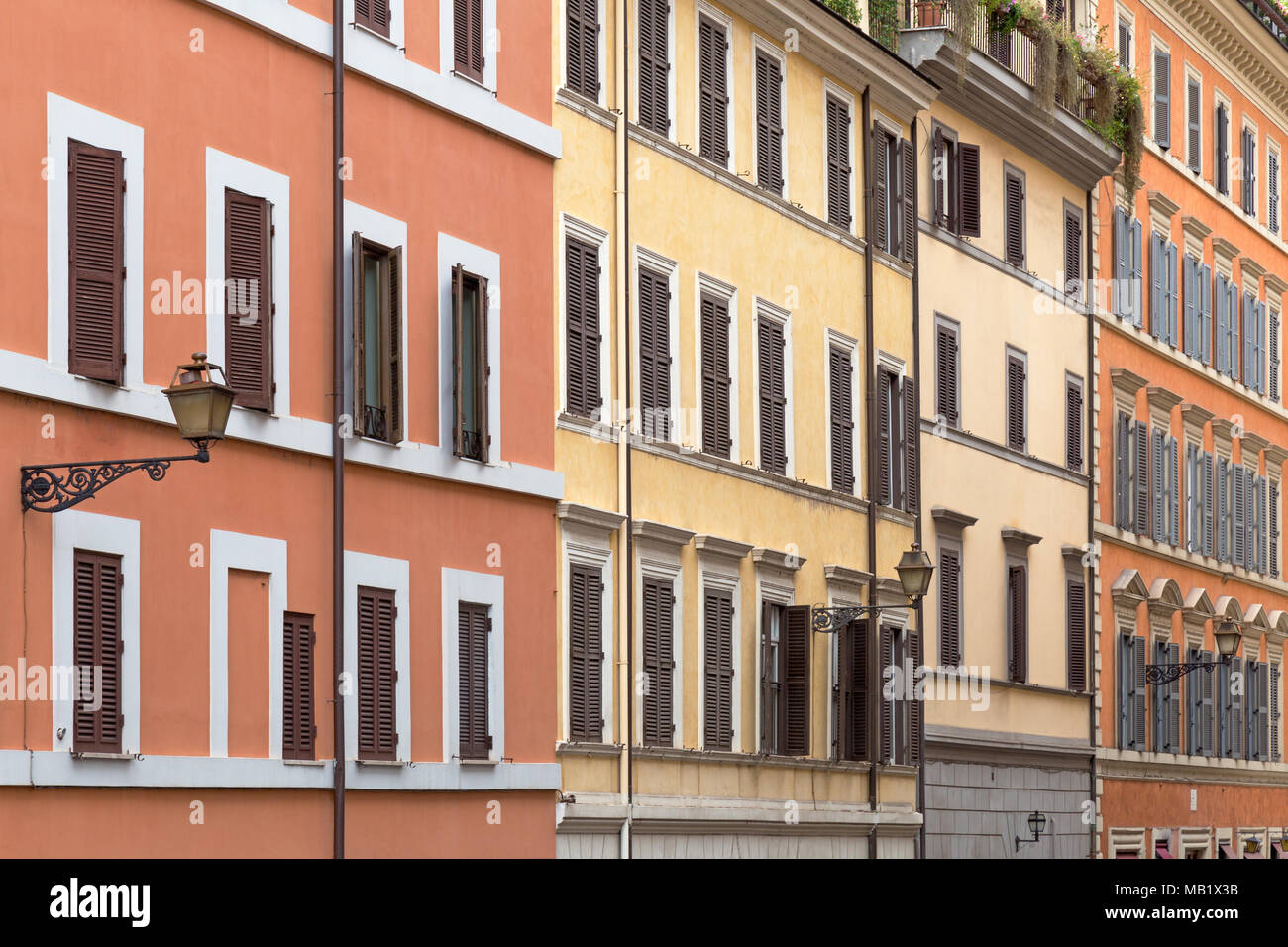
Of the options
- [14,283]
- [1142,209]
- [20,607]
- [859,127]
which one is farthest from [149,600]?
[1142,209]

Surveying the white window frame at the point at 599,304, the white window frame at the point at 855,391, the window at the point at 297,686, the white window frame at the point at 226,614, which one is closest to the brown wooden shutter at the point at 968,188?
the white window frame at the point at 855,391

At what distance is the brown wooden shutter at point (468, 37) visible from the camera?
2125 centimetres

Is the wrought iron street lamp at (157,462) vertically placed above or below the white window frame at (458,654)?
above

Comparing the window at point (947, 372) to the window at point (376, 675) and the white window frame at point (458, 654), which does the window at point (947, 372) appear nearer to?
the white window frame at point (458, 654)

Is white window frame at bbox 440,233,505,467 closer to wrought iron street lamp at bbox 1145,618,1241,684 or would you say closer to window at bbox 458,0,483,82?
window at bbox 458,0,483,82

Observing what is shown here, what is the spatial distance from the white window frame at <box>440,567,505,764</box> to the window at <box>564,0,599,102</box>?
5.19 m

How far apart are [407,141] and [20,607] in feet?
21.3

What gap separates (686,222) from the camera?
82.4 ft

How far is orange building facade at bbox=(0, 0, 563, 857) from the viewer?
52.0ft

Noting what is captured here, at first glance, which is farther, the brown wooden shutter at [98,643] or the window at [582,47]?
the window at [582,47]

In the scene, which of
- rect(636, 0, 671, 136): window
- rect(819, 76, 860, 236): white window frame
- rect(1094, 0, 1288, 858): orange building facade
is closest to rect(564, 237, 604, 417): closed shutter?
rect(636, 0, 671, 136): window

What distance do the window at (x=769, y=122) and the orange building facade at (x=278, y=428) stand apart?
16.3 ft

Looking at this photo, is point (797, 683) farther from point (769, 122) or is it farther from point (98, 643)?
point (98, 643)

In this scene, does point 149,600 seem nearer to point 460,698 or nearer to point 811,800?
point 460,698
